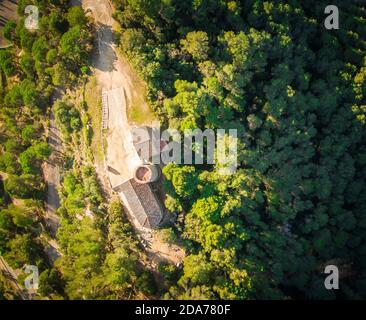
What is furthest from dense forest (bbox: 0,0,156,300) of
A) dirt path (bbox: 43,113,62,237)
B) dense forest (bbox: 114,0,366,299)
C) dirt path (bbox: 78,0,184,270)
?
dense forest (bbox: 114,0,366,299)

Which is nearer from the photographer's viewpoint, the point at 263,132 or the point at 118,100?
the point at 118,100

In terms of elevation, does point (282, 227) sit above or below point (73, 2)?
below

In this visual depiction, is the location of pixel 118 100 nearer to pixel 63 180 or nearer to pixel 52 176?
pixel 63 180

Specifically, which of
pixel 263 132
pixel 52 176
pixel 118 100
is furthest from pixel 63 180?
pixel 263 132

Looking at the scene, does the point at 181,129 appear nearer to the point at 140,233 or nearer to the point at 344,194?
the point at 140,233

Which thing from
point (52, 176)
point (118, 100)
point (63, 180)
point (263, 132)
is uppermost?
point (118, 100)

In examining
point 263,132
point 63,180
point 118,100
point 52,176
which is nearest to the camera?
point 118,100

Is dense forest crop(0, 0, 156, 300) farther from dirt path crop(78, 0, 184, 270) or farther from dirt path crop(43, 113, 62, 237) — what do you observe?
dirt path crop(78, 0, 184, 270)

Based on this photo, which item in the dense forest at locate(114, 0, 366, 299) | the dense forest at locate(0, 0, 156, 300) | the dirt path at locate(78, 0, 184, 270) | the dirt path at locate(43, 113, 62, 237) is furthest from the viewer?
the dirt path at locate(43, 113, 62, 237)
